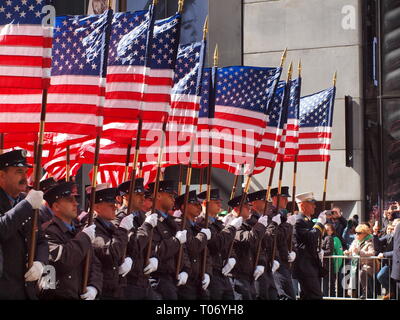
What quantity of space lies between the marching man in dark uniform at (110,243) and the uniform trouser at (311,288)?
576 centimetres

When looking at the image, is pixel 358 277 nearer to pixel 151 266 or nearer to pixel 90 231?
pixel 151 266

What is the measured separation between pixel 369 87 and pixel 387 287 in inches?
303

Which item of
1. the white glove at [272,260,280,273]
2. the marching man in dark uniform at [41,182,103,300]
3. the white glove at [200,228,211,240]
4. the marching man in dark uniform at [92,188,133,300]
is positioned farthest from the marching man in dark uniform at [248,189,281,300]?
the marching man in dark uniform at [41,182,103,300]

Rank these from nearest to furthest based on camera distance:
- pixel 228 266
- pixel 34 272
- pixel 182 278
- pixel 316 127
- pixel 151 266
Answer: pixel 34 272 → pixel 151 266 → pixel 182 278 → pixel 228 266 → pixel 316 127

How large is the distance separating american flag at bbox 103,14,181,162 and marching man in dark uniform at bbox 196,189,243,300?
1.44 meters

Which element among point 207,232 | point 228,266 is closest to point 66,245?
point 207,232

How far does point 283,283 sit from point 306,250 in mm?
772

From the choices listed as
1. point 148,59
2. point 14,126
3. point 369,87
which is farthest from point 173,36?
point 369,87

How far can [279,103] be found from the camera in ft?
50.3

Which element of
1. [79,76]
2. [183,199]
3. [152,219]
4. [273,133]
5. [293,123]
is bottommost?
[152,219]

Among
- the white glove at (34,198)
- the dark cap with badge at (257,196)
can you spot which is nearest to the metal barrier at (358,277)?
the dark cap with badge at (257,196)

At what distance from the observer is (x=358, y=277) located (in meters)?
17.1

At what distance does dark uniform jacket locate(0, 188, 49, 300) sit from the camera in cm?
718

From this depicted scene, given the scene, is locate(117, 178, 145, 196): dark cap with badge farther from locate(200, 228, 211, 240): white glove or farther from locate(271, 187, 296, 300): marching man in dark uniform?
locate(271, 187, 296, 300): marching man in dark uniform
